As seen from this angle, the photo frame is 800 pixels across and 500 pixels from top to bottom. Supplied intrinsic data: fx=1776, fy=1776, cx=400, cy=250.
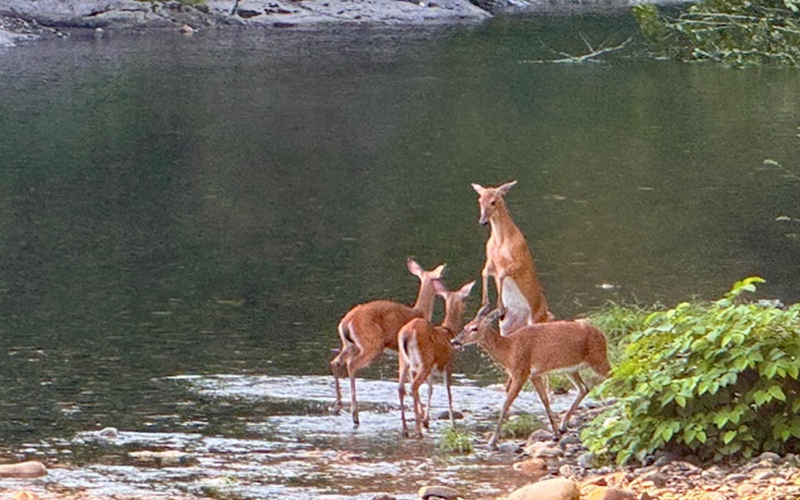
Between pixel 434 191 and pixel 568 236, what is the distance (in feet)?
11.5

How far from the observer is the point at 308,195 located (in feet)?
62.5

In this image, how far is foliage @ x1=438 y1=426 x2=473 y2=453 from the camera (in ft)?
27.7

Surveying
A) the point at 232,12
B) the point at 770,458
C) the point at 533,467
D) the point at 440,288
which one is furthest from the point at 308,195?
the point at 232,12

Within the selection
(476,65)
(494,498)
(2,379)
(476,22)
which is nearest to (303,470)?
(494,498)

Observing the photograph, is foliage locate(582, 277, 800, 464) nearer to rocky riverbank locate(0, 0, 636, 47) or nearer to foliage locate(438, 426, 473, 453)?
foliage locate(438, 426, 473, 453)

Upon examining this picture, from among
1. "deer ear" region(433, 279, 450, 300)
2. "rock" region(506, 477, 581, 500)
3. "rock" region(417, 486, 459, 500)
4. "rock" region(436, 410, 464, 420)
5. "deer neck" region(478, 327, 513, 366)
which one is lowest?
"rock" region(436, 410, 464, 420)

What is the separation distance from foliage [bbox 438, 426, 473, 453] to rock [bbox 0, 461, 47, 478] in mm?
1899

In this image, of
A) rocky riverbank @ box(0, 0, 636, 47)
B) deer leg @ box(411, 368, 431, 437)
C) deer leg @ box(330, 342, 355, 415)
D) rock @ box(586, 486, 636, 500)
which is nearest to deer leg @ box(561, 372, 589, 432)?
deer leg @ box(411, 368, 431, 437)

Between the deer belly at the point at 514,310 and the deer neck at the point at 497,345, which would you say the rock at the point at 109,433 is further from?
the deer belly at the point at 514,310

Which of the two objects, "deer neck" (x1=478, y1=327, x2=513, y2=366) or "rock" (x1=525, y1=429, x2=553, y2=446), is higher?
"deer neck" (x1=478, y1=327, x2=513, y2=366)

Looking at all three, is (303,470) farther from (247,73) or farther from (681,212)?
(247,73)

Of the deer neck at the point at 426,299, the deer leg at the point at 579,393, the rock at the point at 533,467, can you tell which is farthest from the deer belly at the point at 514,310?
the rock at the point at 533,467

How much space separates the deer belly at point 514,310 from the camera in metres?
10.2

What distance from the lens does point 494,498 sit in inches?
291
